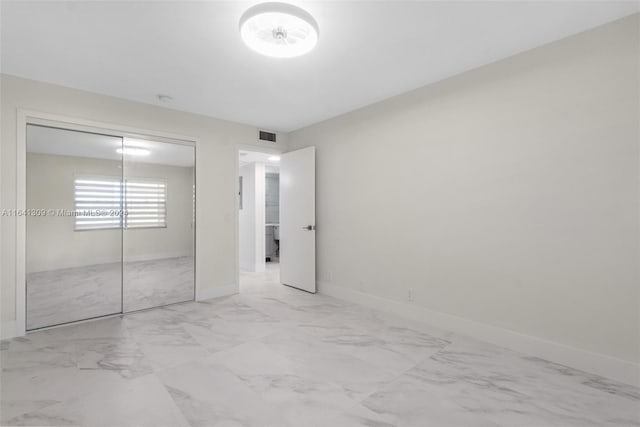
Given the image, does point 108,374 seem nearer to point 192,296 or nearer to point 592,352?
point 192,296

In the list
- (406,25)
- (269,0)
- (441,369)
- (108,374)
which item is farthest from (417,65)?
(108,374)

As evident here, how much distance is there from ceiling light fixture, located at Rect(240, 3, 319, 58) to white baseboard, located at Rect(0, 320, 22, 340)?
355 cm

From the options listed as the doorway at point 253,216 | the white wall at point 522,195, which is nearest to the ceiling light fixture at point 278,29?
the white wall at point 522,195

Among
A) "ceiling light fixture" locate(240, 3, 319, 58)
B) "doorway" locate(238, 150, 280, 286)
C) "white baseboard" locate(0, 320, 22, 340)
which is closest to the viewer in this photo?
"ceiling light fixture" locate(240, 3, 319, 58)

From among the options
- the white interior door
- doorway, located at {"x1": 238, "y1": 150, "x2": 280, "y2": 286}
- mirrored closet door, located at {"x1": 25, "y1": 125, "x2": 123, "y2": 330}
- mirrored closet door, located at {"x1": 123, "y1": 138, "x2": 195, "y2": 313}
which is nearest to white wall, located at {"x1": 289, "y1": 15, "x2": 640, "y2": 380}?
the white interior door

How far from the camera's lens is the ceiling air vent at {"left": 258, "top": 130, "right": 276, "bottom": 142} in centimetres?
492

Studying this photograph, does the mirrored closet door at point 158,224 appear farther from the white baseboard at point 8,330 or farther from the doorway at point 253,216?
the doorway at point 253,216

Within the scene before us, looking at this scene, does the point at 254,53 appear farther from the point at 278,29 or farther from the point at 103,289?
the point at 103,289

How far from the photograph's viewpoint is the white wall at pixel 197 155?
2959 millimetres

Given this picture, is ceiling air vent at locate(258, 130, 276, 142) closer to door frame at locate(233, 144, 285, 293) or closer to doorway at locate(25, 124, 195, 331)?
door frame at locate(233, 144, 285, 293)

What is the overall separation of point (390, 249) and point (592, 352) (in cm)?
198

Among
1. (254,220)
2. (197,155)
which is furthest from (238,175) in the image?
(254,220)

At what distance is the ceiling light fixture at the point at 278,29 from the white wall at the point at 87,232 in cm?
253

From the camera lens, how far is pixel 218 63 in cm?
279
